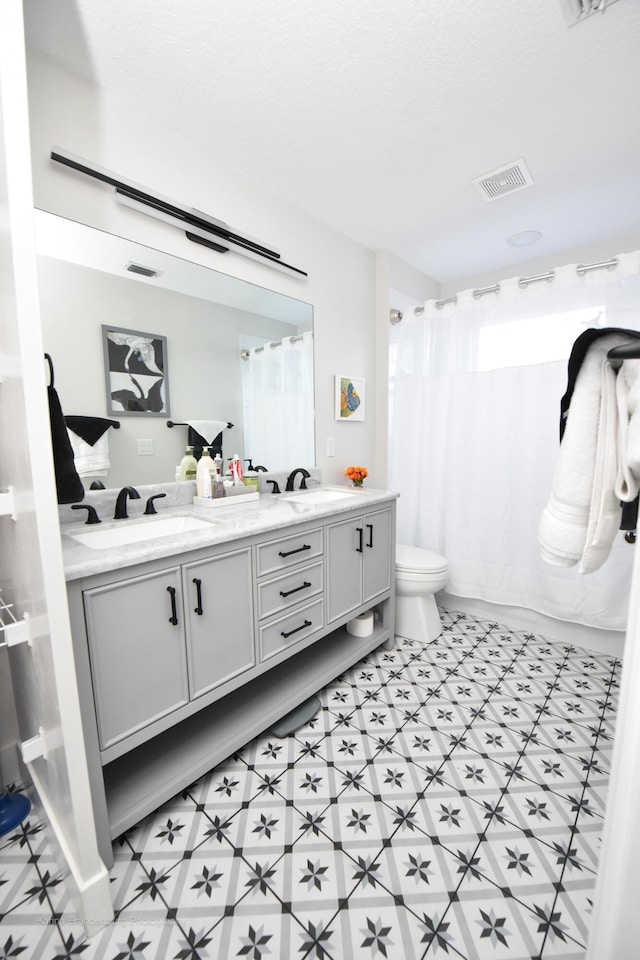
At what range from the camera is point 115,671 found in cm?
109

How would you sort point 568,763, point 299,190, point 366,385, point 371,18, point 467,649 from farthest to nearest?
point 366,385 → point 467,649 → point 299,190 → point 568,763 → point 371,18

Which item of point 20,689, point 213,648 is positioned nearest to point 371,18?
point 213,648

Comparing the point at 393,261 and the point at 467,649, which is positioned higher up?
the point at 393,261

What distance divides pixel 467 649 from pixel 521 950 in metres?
1.37

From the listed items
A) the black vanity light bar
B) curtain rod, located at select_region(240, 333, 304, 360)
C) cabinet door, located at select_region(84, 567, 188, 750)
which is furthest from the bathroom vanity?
the black vanity light bar

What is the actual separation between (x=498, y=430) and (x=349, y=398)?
3.14ft

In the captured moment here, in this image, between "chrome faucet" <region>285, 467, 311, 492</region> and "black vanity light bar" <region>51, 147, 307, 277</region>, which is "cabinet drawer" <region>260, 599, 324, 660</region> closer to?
"chrome faucet" <region>285, 467, 311, 492</region>

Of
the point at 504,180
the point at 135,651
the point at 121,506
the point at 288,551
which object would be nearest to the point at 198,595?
the point at 135,651

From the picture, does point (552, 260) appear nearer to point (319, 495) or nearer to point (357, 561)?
point (319, 495)

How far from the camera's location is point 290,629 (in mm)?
1626

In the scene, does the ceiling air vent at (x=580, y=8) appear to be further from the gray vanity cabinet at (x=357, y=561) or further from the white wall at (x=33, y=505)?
the gray vanity cabinet at (x=357, y=561)

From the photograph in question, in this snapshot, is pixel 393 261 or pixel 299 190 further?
pixel 393 261

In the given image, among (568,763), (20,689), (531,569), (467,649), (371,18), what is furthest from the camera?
(531,569)

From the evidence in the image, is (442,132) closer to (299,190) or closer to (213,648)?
(299,190)
